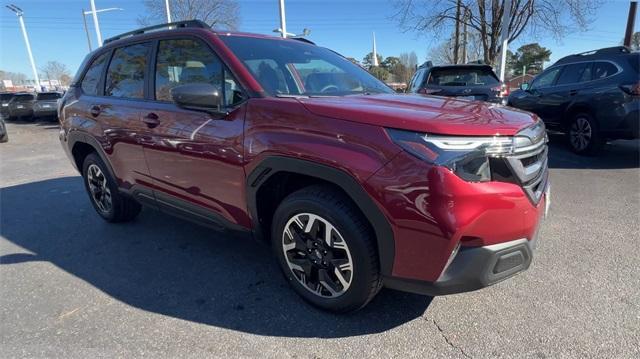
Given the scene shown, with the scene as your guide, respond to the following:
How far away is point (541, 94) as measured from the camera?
812 centimetres

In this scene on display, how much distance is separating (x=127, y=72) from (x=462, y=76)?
6.11 m

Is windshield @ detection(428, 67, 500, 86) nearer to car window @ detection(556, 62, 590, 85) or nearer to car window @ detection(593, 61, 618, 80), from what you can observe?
car window @ detection(556, 62, 590, 85)

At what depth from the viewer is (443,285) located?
2051 millimetres

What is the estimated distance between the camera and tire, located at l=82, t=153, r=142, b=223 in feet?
13.4

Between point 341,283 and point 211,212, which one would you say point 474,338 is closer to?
point 341,283

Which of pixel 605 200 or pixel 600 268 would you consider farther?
pixel 605 200

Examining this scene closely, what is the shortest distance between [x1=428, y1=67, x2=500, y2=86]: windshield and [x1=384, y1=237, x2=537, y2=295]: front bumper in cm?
615

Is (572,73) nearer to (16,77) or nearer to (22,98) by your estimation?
(22,98)

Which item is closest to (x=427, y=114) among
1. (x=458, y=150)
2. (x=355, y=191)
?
(x=458, y=150)

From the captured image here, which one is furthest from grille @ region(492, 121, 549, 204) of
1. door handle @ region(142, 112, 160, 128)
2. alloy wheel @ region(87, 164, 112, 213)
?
alloy wheel @ region(87, 164, 112, 213)

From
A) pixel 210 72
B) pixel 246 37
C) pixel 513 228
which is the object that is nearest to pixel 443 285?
pixel 513 228

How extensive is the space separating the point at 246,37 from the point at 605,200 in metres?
4.37

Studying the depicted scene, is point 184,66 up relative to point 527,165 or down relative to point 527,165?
up

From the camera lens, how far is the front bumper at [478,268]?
1.99 metres
